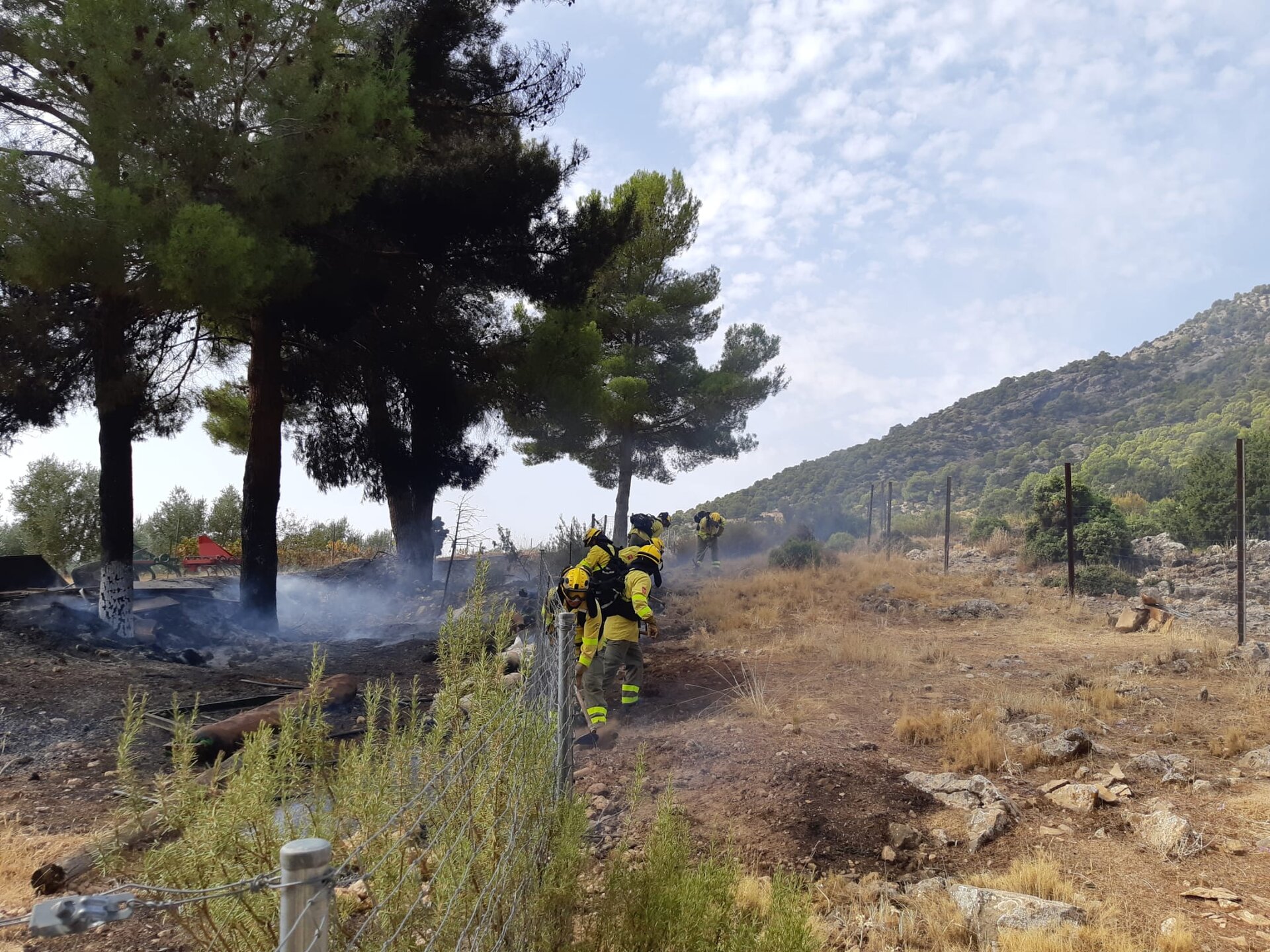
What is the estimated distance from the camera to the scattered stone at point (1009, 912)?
390cm

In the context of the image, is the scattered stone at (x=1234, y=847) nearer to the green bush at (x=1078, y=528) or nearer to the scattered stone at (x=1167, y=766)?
the scattered stone at (x=1167, y=766)

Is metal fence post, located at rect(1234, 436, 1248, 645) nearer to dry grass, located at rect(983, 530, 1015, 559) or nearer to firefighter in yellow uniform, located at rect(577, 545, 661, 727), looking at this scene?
firefighter in yellow uniform, located at rect(577, 545, 661, 727)

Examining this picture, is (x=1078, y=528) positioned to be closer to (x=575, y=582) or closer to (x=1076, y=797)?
(x=575, y=582)

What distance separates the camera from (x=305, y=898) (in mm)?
1590

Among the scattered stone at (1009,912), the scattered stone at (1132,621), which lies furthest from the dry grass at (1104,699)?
the scattered stone at (1132,621)

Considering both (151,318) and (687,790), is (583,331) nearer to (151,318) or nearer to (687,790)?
(151,318)

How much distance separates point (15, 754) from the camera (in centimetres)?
684

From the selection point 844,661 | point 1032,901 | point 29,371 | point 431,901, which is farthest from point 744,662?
point 29,371

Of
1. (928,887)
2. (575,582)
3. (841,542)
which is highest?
(841,542)

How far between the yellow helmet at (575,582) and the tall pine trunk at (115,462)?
7418 mm

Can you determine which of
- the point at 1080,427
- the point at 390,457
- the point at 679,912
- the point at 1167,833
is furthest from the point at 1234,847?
the point at 1080,427

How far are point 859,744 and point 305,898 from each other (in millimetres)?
6016

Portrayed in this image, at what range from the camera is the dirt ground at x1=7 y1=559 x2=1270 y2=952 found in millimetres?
4738

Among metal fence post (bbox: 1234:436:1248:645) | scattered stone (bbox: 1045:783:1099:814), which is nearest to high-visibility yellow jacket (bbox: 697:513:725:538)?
metal fence post (bbox: 1234:436:1248:645)
